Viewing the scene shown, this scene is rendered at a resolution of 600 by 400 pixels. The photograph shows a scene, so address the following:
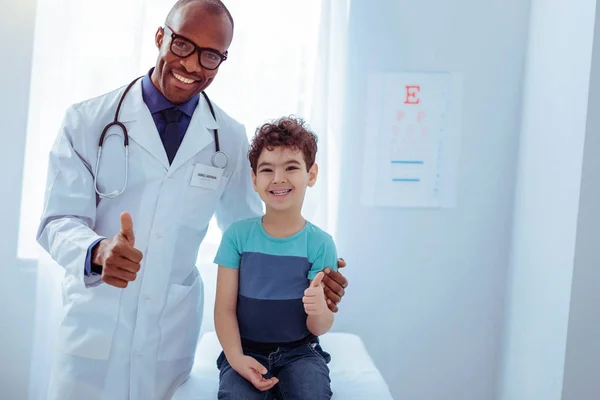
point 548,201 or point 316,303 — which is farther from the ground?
point 548,201

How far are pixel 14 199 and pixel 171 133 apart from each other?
0.97 metres

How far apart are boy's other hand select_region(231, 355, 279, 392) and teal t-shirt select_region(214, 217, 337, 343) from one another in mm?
85

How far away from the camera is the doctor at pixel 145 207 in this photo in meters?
1.50

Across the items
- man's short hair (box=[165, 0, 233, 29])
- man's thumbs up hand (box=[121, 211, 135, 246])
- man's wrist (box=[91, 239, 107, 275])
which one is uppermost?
man's short hair (box=[165, 0, 233, 29])

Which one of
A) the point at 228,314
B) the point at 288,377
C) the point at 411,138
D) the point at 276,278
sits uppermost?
the point at 411,138

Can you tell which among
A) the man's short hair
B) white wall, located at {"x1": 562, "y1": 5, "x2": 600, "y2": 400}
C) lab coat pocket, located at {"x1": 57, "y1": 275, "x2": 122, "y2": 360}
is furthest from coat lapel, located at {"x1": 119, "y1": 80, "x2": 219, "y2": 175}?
white wall, located at {"x1": 562, "y1": 5, "x2": 600, "y2": 400}

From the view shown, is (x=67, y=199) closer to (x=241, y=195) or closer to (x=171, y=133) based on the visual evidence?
(x=171, y=133)

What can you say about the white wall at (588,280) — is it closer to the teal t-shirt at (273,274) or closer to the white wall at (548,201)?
the white wall at (548,201)

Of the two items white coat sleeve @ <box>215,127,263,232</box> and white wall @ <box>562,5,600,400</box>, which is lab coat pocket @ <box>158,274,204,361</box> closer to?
white coat sleeve @ <box>215,127,263,232</box>

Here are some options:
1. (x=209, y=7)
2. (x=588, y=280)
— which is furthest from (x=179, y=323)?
(x=588, y=280)

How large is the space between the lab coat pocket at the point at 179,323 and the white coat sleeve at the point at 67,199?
204 mm

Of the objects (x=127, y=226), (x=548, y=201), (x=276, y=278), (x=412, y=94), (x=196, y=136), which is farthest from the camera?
(x=412, y=94)

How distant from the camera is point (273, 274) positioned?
151 cm

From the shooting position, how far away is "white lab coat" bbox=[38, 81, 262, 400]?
1.50m
